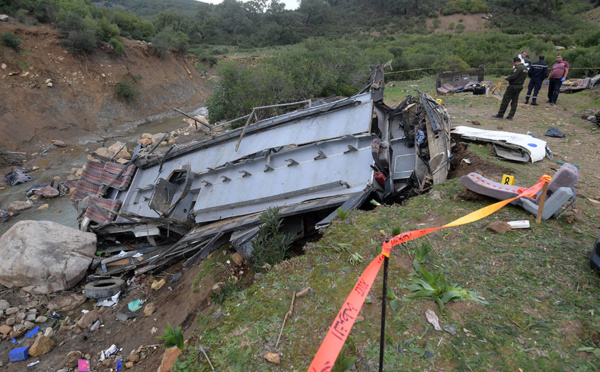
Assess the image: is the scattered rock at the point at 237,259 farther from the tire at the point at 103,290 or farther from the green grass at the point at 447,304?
the tire at the point at 103,290

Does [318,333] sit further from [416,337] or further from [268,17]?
[268,17]

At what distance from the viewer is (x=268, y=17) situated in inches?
2000

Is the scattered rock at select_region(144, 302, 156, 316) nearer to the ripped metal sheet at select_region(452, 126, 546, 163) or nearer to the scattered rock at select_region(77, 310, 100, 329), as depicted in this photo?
the scattered rock at select_region(77, 310, 100, 329)

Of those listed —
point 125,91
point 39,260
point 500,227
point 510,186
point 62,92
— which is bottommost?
point 39,260

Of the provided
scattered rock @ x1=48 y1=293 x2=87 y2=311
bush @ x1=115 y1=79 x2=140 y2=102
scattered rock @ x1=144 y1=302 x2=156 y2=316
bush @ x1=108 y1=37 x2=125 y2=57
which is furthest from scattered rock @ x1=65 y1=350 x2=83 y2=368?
bush @ x1=108 y1=37 x2=125 y2=57

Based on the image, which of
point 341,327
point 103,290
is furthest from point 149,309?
point 341,327

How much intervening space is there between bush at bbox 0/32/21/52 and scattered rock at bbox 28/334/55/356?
16812mm

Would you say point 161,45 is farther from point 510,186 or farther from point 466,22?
point 466,22

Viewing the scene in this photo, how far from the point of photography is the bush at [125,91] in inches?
683

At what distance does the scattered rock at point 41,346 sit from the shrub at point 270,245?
343 cm

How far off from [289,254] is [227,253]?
1.52m

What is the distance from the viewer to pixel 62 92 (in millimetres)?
15438

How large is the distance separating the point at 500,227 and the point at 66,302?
6907mm

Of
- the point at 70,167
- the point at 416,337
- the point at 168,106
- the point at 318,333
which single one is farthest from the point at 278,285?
the point at 168,106
